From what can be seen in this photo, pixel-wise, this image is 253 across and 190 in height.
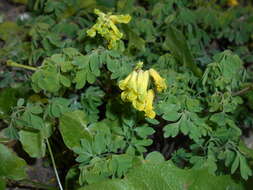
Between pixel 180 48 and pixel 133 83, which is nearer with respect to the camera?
pixel 133 83

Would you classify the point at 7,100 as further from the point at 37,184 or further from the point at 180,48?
the point at 180,48

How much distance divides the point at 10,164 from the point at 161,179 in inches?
30.2

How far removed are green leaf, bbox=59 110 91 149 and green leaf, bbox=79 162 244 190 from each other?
39cm

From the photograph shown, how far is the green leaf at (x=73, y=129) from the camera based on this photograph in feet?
5.88

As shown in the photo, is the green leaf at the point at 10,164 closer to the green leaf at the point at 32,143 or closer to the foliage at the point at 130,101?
the foliage at the point at 130,101

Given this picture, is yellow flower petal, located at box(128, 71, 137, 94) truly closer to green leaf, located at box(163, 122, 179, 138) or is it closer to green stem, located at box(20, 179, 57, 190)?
green leaf, located at box(163, 122, 179, 138)

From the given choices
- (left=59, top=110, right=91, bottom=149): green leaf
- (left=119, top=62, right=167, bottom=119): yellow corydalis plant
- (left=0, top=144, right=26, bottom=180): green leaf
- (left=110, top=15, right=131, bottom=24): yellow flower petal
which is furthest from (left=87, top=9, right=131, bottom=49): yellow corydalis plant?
(left=0, top=144, right=26, bottom=180): green leaf

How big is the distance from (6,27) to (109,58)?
1.07m

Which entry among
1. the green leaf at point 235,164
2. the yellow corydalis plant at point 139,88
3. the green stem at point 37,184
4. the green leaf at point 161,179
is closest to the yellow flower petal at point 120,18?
the yellow corydalis plant at point 139,88

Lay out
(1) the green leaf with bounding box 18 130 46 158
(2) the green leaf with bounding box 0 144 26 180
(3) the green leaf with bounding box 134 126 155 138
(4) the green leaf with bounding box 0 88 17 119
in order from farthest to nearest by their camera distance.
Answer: (4) the green leaf with bounding box 0 88 17 119
(1) the green leaf with bounding box 18 130 46 158
(2) the green leaf with bounding box 0 144 26 180
(3) the green leaf with bounding box 134 126 155 138

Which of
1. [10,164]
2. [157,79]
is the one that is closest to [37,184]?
[10,164]

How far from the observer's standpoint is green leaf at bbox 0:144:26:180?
1.79 meters

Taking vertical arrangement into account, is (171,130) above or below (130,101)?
below

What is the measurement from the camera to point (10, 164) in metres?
1.80
